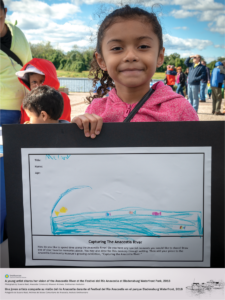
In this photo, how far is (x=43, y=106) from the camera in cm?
171

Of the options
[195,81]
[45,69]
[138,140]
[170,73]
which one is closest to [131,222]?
[138,140]

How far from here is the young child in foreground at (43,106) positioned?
5.62 ft

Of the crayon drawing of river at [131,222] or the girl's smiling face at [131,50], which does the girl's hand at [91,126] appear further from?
the girl's smiling face at [131,50]

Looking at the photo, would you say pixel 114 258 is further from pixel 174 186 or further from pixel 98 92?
pixel 98 92

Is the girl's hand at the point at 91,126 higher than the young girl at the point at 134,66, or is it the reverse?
the young girl at the point at 134,66

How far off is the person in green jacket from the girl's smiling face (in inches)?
58.0

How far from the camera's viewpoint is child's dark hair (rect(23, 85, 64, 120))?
1.72 meters

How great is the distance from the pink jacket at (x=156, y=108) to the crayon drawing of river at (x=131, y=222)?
0.38 m

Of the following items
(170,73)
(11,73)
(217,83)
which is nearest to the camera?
(11,73)

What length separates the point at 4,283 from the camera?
0.65 metres

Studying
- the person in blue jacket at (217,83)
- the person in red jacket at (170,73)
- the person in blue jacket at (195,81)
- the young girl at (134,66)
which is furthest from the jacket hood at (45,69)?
the person in red jacket at (170,73)

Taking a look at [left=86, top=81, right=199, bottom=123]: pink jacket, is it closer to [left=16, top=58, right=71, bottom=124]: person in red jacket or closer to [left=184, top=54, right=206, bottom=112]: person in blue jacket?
[left=16, top=58, right=71, bottom=124]: person in red jacket

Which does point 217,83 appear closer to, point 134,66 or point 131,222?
point 134,66

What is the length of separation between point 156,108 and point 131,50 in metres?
0.24
